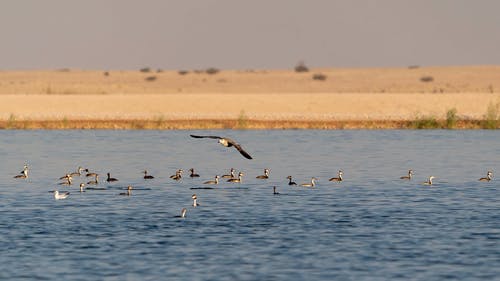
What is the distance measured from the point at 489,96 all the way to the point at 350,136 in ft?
111

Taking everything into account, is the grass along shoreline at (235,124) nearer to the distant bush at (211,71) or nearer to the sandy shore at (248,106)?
the sandy shore at (248,106)

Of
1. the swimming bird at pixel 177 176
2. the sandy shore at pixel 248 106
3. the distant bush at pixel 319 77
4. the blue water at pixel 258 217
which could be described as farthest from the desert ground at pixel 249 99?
the swimming bird at pixel 177 176

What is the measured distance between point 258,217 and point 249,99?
67.7m

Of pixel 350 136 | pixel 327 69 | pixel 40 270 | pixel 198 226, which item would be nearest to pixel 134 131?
pixel 350 136

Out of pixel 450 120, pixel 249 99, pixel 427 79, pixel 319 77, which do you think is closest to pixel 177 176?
pixel 450 120

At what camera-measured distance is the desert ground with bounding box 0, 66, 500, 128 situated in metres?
79.8

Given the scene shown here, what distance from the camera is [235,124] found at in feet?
245

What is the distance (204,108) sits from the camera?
307 ft

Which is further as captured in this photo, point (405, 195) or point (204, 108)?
point (204, 108)

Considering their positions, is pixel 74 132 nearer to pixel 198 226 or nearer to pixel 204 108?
pixel 204 108

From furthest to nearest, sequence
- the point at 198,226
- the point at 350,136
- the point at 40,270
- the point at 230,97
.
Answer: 1. the point at 230,97
2. the point at 350,136
3. the point at 198,226
4. the point at 40,270

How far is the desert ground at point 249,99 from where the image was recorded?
79812 millimetres

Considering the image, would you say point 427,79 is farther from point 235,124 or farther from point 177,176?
point 177,176

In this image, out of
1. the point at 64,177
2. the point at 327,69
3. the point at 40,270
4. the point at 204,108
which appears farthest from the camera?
the point at 327,69
